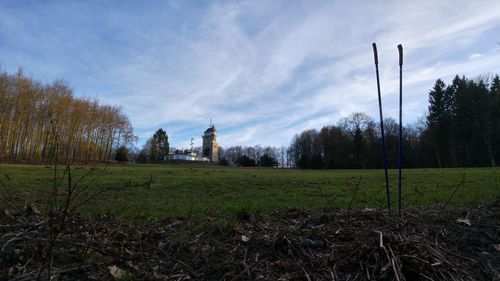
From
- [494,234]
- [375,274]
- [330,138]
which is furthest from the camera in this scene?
[330,138]

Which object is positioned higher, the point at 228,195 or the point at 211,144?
the point at 211,144

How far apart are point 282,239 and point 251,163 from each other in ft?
294

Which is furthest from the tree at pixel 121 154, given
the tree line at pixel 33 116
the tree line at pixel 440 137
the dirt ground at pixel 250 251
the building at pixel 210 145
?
the dirt ground at pixel 250 251

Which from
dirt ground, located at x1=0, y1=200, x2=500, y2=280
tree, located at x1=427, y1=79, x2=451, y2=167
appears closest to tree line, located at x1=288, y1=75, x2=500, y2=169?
tree, located at x1=427, y1=79, x2=451, y2=167

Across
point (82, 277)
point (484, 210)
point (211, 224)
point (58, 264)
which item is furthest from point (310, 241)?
point (484, 210)

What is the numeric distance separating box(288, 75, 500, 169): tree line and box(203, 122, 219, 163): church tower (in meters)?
58.7

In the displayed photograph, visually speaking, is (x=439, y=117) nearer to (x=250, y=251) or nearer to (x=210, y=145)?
(x=250, y=251)

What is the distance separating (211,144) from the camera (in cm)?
14025

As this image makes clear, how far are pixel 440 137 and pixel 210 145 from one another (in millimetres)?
91010

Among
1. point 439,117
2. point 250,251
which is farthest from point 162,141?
point 250,251

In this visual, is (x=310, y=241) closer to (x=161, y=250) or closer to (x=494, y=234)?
(x=161, y=250)

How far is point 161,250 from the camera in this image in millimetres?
3521

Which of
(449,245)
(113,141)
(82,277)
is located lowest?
(82,277)

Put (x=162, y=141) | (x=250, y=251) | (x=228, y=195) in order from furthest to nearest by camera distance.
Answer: (x=162, y=141) < (x=228, y=195) < (x=250, y=251)
